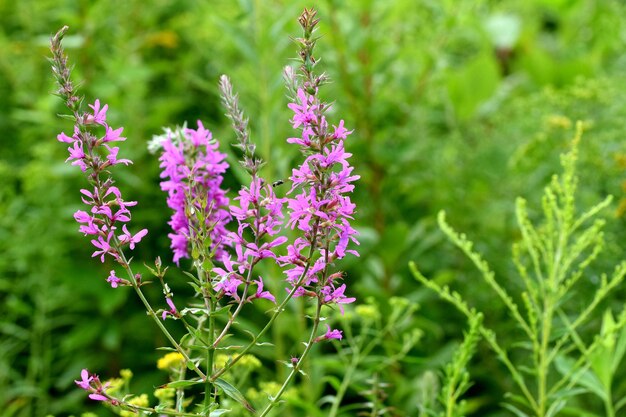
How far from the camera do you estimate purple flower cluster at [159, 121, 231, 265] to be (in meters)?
0.86

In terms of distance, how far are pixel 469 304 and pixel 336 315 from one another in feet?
2.39

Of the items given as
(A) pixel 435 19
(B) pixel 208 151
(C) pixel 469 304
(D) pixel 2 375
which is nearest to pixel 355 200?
(C) pixel 469 304

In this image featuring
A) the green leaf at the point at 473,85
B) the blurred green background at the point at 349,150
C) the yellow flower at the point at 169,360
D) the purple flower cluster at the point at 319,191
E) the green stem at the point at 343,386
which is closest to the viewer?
the purple flower cluster at the point at 319,191

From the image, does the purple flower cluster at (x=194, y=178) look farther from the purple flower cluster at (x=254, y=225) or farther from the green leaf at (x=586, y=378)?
the green leaf at (x=586, y=378)

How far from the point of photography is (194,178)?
0.86m

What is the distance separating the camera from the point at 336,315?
5.15 feet

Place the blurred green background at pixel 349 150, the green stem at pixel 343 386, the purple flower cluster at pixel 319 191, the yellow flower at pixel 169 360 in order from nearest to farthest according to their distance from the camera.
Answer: the purple flower cluster at pixel 319 191 → the yellow flower at pixel 169 360 → the green stem at pixel 343 386 → the blurred green background at pixel 349 150

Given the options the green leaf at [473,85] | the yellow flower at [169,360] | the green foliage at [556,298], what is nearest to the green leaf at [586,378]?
the green foliage at [556,298]

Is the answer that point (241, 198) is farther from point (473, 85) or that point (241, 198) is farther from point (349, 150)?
point (473, 85)

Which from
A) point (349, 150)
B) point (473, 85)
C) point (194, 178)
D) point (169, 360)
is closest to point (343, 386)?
point (169, 360)

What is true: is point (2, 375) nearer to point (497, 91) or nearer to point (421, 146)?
point (421, 146)

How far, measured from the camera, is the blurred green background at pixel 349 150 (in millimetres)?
2072

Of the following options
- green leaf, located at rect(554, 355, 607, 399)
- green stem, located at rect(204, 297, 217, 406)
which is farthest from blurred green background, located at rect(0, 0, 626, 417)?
green stem, located at rect(204, 297, 217, 406)

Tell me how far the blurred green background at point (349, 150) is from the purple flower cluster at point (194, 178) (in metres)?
1.02
